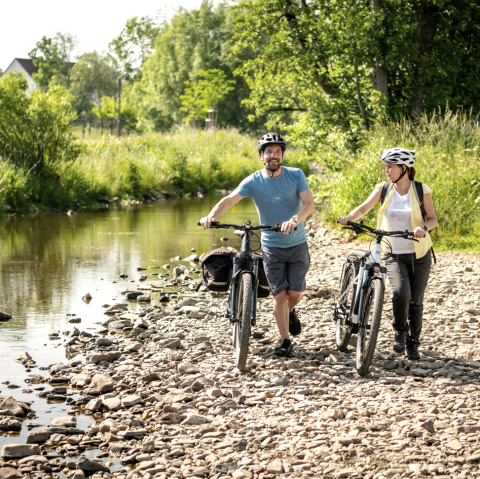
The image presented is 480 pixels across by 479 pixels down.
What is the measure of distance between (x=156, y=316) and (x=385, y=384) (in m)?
3.85

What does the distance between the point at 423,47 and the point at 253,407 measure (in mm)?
15848

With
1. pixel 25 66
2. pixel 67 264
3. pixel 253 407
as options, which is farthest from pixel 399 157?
pixel 25 66

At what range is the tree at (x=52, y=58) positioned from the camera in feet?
236

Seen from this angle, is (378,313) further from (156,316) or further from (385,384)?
(156,316)

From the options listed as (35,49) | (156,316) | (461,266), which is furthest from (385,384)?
(35,49)

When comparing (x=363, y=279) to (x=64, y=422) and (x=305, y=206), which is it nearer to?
(x=305, y=206)

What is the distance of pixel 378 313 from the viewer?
5.68 m

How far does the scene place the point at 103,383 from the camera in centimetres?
590

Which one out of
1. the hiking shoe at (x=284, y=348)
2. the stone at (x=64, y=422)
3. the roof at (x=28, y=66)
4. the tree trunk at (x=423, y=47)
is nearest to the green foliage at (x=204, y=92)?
→ the tree trunk at (x=423, y=47)

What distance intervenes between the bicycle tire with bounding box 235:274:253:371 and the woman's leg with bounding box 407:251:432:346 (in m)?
1.63

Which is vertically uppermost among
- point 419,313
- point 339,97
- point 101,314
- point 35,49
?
point 35,49

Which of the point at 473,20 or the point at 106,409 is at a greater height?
the point at 473,20

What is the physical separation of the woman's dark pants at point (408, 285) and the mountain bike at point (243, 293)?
4.24 ft

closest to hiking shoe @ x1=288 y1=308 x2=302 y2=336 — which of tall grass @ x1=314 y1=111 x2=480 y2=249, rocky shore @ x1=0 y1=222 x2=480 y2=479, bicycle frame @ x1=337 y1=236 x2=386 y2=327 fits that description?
rocky shore @ x1=0 y1=222 x2=480 y2=479
